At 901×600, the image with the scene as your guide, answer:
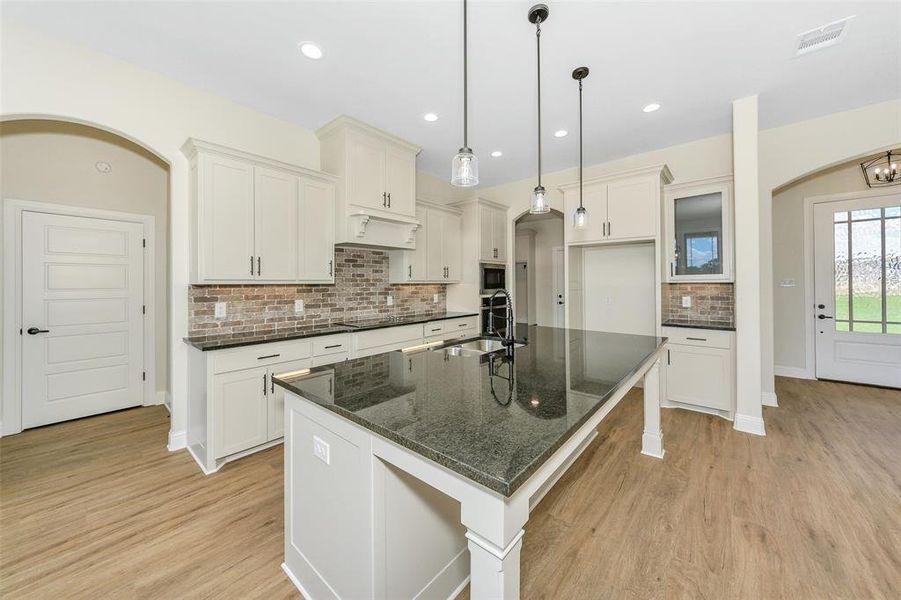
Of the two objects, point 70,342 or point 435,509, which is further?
point 70,342

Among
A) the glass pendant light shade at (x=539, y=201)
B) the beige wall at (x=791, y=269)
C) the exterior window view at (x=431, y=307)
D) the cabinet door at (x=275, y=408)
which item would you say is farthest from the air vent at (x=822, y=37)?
the cabinet door at (x=275, y=408)

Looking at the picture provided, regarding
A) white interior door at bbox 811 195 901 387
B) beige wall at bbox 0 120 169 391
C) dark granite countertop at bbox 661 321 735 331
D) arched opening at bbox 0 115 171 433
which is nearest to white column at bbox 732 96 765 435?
dark granite countertop at bbox 661 321 735 331

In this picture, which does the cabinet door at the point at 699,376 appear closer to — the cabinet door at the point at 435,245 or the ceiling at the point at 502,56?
the ceiling at the point at 502,56

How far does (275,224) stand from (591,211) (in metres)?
3.32

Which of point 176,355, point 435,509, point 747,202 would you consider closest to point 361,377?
point 435,509

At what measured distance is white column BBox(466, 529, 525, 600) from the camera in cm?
87

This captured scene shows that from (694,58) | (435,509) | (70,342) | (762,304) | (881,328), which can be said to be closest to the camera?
(435,509)

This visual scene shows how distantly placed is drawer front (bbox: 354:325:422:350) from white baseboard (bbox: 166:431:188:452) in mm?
1512

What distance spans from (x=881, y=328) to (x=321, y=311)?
20.9ft

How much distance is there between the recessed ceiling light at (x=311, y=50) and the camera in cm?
231

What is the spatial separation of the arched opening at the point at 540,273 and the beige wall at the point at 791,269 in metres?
3.17

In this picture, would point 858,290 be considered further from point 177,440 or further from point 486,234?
point 177,440

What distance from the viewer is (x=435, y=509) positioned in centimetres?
138

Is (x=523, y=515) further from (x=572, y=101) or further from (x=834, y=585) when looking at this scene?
(x=572, y=101)
